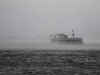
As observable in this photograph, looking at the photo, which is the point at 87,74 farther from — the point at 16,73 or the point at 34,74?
the point at 16,73

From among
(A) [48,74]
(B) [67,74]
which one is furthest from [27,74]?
(B) [67,74]

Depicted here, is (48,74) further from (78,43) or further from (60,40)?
(60,40)

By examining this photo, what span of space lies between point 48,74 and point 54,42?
136 m

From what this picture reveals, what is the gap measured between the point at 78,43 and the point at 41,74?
110 meters

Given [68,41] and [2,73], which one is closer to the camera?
[2,73]

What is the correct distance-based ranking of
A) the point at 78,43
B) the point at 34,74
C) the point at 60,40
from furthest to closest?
1. the point at 60,40
2. the point at 78,43
3. the point at 34,74

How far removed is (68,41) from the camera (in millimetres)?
138375

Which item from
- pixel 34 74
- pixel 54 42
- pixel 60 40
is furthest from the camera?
pixel 54 42

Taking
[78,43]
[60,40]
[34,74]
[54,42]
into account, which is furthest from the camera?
[54,42]

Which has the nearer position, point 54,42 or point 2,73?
point 2,73

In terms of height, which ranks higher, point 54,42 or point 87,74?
point 54,42

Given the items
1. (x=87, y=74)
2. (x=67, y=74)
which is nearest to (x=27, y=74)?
(x=67, y=74)

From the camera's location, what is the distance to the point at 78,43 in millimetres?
131500

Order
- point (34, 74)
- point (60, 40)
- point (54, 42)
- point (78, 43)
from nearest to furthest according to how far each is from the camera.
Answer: point (34, 74), point (78, 43), point (60, 40), point (54, 42)
